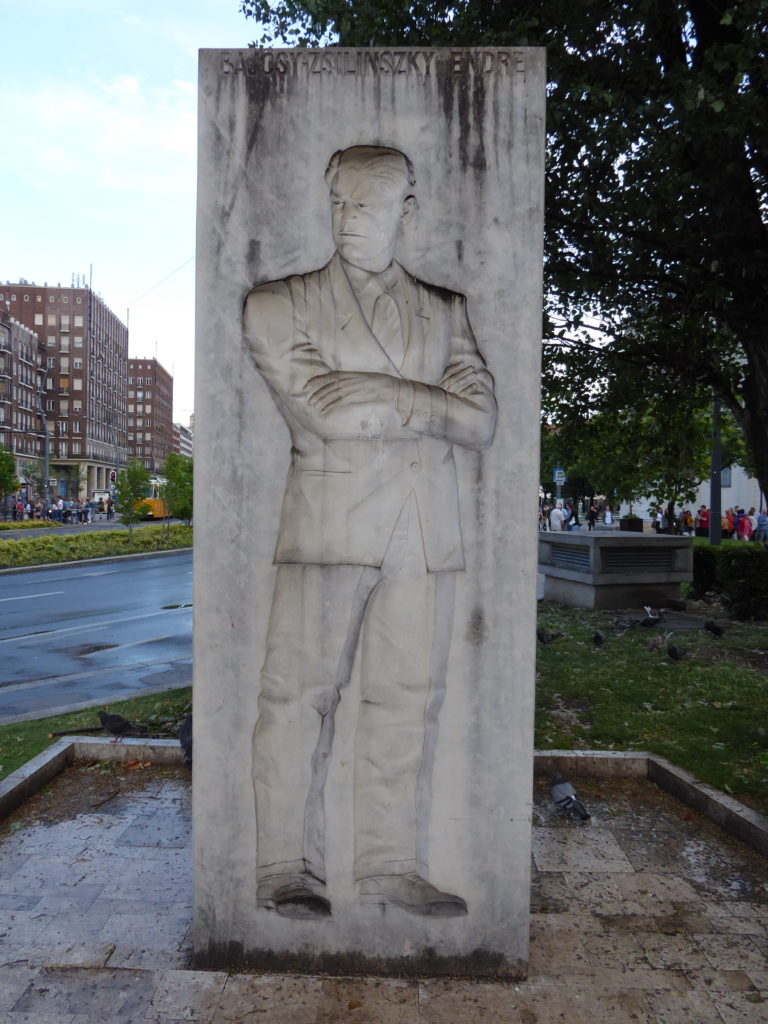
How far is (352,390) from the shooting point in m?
3.30

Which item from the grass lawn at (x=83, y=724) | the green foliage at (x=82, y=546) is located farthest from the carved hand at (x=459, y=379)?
the green foliage at (x=82, y=546)

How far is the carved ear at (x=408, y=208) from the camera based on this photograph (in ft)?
11.0

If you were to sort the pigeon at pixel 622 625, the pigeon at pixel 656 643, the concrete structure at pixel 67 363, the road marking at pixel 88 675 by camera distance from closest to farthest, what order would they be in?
1. the road marking at pixel 88 675
2. the pigeon at pixel 656 643
3. the pigeon at pixel 622 625
4. the concrete structure at pixel 67 363

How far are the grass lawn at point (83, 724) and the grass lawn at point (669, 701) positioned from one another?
3.51 m

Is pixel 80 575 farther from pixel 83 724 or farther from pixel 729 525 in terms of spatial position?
pixel 729 525

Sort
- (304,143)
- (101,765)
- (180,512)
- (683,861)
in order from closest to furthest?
1. (304,143)
2. (683,861)
3. (101,765)
4. (180,512)

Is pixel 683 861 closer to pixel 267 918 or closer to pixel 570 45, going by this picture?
pixel 267 918

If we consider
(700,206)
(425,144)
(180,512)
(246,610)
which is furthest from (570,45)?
(180,512)

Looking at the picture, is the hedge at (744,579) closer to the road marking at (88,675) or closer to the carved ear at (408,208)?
the road marking at (88,675)

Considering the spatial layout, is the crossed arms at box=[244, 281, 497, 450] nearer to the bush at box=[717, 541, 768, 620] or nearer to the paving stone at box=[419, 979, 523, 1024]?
the paving stone at box=[419, 979, 523, 1024]

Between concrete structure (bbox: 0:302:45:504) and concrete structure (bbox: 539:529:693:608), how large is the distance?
71525 mm

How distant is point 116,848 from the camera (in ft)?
15.4

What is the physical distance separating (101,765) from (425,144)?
5.30 m

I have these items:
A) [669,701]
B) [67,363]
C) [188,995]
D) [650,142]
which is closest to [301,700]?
[188,995]
